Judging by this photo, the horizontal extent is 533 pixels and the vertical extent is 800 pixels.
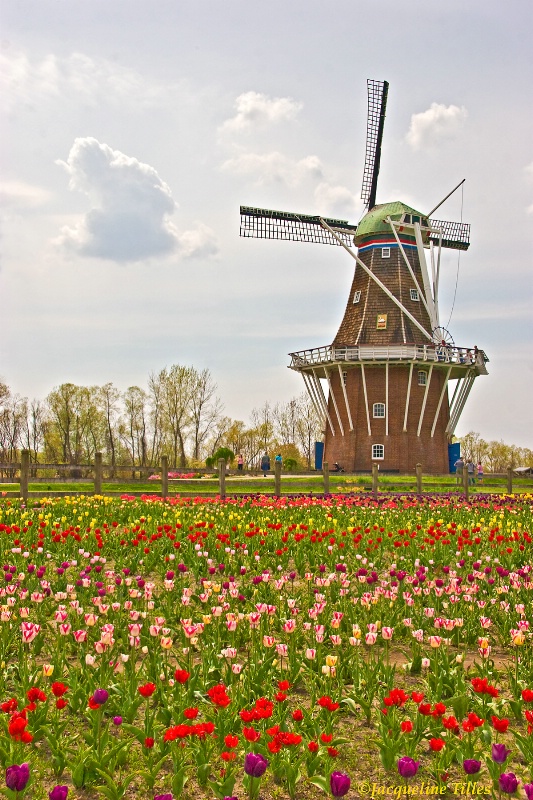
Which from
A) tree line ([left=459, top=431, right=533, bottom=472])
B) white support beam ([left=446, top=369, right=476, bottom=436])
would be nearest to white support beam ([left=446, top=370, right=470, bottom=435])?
white support beam ([left=446, top=369, right=476, bottom=436])

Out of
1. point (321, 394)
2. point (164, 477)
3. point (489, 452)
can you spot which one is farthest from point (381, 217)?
point (489, 452)

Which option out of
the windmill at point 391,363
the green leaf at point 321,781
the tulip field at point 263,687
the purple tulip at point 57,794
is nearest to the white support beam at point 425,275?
the windmill at point 391,363

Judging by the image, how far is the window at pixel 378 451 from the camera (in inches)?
1439

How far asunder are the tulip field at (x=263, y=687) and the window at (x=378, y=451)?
27910 millimetres

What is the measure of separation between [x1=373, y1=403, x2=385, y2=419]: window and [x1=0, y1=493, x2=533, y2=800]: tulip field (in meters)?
28.2

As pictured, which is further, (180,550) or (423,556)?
(180,550)

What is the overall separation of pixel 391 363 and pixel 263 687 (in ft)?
107

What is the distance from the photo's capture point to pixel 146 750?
3633mm

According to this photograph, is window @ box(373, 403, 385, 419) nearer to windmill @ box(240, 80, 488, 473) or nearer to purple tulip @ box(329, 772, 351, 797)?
windmill @ box(240, 80, 488, 473)

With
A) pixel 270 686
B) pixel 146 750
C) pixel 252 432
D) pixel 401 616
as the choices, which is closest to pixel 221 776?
pixel 146 750

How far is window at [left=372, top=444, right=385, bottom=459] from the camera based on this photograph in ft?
120

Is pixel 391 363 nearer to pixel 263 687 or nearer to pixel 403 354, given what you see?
pixel 403 354

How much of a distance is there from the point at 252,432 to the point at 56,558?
200ft

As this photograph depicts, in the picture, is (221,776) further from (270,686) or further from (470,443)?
(470,443)
